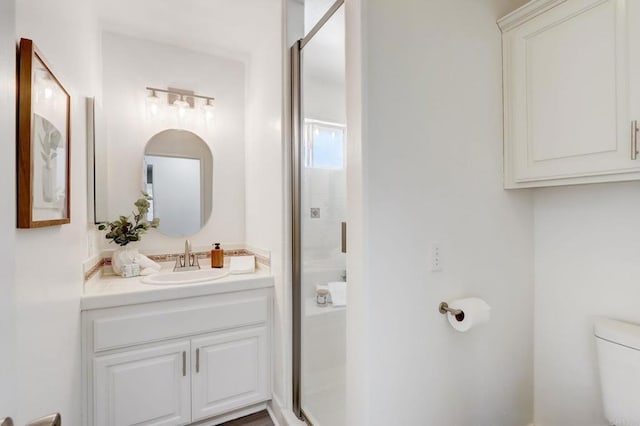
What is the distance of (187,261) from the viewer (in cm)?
216

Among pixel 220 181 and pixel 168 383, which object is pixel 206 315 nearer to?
pixel 168 383

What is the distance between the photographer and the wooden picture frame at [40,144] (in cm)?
88

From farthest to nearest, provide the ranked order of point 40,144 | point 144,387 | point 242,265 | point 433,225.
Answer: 1. point 242,265
2. point 144,387
3. point 433,225
4. point 40,144

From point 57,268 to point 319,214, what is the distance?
114cm

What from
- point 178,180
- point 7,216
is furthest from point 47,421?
point 178,180

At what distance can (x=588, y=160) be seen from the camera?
1131 mm

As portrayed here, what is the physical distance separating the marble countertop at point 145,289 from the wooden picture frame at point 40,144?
50 centimetres

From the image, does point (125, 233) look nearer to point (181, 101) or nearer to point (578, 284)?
point (181, 101)

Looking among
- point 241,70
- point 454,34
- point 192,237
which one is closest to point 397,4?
point 454,34

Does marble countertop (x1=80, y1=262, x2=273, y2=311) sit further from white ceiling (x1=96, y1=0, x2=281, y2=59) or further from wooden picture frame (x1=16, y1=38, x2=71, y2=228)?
white ceiling (x1=96, y1=0, x2=281, y2=59)

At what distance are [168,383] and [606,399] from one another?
1.99 m

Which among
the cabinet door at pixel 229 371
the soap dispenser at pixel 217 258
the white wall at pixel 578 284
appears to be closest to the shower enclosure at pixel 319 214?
the cabinet door at pixel 229 371

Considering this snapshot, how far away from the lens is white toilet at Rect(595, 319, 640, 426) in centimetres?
108

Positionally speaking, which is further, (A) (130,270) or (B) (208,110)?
(B) (208,110)
